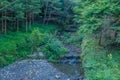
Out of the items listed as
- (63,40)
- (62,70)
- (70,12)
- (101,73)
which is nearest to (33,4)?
(63,40)

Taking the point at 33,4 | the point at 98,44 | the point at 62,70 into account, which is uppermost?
the point at 33,4

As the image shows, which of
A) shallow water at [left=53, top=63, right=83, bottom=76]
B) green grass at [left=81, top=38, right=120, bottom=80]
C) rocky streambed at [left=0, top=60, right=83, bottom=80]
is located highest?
green grass at [left=81, top=38, right=120, bottom=80]

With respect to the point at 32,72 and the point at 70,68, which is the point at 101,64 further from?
the point at 70,68

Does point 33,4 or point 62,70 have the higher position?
point 33,4

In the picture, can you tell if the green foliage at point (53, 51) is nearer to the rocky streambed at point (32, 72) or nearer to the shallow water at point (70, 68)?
the shallow water at point (70, 68)

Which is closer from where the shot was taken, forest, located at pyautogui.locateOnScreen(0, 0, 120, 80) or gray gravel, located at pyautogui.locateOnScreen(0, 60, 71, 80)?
forest, located at pyautogui.locateOnScreen(0, 0, 120, 80)

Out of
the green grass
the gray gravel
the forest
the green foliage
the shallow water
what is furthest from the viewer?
the green foliage

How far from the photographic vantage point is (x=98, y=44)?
2106 cm

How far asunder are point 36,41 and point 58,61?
3.25 m

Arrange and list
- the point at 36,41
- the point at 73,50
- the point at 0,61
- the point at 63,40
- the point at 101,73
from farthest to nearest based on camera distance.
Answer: the point at 63,40
the point at 73,50
the point at 36,41
the point at 0,61
the point at 101,73

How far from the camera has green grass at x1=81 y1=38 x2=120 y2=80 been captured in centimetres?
1366

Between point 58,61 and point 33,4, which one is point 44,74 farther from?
point 33,4

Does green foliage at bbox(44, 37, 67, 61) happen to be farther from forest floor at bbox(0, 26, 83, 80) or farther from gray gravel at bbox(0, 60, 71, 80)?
gray gravel at bbox(0, 60, 71, 80)

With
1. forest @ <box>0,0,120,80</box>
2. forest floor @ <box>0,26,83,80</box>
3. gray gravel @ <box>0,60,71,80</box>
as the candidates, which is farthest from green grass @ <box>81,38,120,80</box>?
gray gravel @ <box>0,60,71,80</box>
